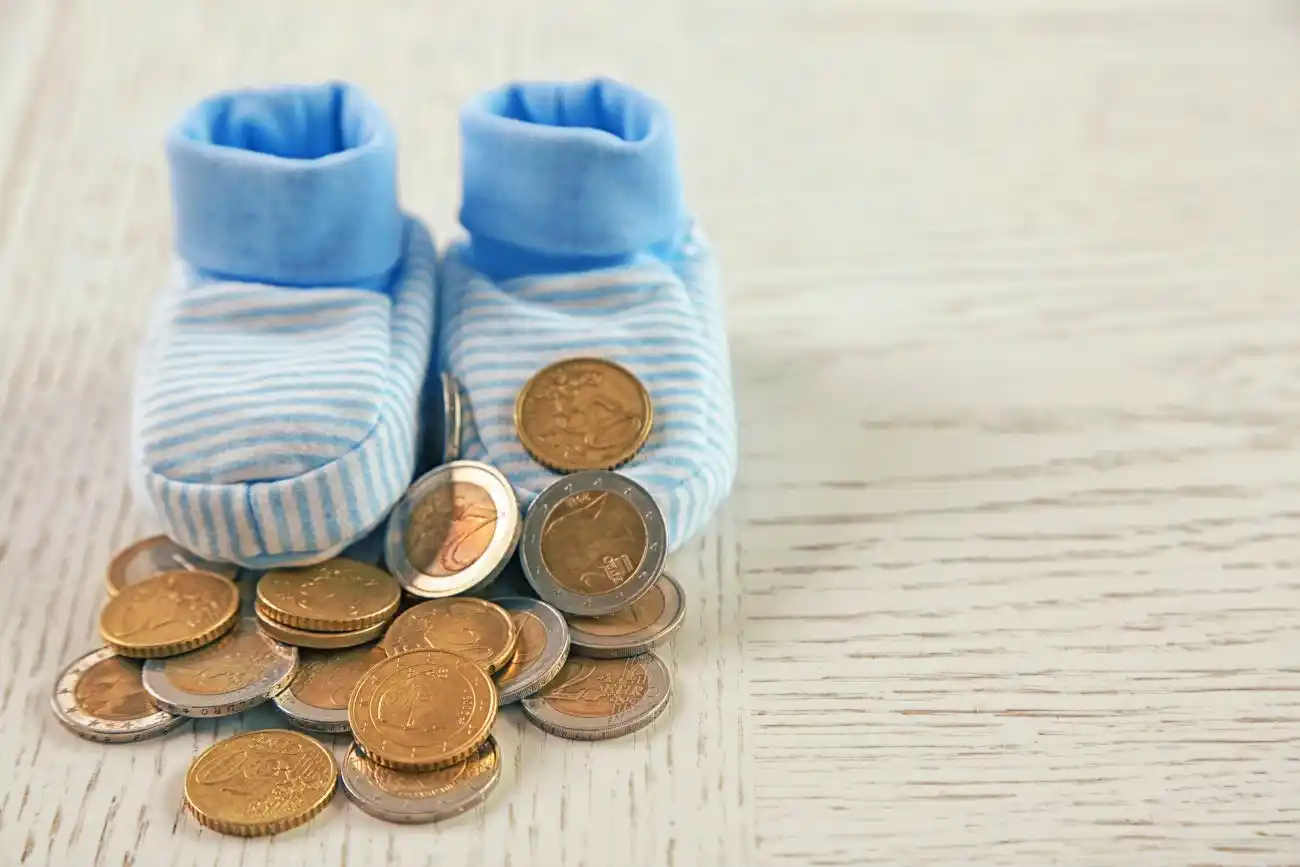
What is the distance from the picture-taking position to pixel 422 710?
30.0 inches

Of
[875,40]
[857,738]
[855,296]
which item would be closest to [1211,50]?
[875,40]

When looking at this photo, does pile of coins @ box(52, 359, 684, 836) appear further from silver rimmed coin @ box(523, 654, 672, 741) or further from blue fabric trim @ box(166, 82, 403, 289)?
blue fabric trim @ box(166, 82, 403, 289)

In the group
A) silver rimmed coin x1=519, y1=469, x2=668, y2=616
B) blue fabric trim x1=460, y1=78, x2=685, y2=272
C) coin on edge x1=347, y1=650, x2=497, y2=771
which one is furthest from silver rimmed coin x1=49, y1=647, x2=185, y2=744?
blue fabric trim x1=460, y1=78, x2=685, y2=272

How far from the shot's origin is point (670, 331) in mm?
938

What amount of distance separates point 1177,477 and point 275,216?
2.05 ft

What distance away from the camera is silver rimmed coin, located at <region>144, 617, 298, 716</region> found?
78 centimetres

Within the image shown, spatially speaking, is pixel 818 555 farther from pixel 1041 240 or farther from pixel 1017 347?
pixel 1041 240

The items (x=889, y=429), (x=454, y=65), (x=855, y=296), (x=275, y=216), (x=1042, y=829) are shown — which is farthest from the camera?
(x=454, y=65)

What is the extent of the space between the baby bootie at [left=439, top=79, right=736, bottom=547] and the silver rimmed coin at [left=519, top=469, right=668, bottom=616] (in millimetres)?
20

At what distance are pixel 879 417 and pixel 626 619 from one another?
31 cm

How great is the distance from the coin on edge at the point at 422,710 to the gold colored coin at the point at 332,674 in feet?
0.07

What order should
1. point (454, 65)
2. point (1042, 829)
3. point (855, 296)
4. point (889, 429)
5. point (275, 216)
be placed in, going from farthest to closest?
1. point (454, 65)
2. point (855, 296)
3. point (889, 429)
4. point (275, 216)
5. point (1042, 829)

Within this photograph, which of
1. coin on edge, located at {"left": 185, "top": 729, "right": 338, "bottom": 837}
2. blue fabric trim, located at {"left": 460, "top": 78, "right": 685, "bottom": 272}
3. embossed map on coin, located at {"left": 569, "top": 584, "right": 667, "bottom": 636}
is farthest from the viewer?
blue fabric trim, located at {"left": 460, "top": 78, "right": 685, "bottom": 272}

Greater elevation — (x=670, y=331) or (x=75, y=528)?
(x=670, y=331)
